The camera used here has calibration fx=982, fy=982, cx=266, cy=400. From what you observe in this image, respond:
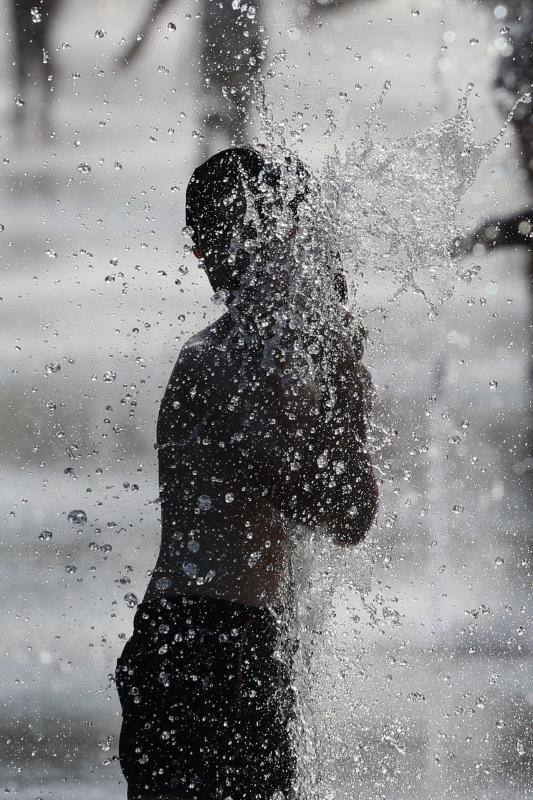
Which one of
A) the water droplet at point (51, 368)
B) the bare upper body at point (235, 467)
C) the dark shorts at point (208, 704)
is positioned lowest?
the dark shorts at point (208, 704)

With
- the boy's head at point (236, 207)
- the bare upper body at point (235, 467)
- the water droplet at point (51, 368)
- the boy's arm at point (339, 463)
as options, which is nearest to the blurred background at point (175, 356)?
the water droplet at point (51, 368)

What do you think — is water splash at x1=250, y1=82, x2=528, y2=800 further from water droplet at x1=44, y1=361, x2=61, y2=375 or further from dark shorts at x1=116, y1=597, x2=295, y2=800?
water droplet at x1=44, y1=361, x2=61, y2=375

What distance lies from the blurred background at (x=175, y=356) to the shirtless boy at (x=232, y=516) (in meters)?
2.23

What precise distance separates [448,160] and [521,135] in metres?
1.86

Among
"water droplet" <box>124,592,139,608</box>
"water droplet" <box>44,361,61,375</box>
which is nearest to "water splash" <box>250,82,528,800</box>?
"water droplet" <box>124,592,139,608</box>

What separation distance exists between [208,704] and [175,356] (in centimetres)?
307

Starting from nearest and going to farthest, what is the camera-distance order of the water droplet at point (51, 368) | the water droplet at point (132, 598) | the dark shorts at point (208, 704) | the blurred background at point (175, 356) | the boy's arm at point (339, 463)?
1. the dark shorts at point (208, 704)
2. the boy's arm at point (339, 463)
3. the water droplet at point (132, 598)
4. the blurred background at point (175, 356)
5. the water droplet at point (51, 368)

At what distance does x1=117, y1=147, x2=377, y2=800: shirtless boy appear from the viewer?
146cm

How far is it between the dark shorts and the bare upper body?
0.13 feet

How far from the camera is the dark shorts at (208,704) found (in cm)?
146

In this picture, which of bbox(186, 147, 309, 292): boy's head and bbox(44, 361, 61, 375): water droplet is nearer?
bbox(186, 147, 309, 292): boy's head

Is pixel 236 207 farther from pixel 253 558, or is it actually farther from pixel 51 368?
pixel 51 368

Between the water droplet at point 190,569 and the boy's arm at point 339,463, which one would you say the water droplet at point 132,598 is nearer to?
the water droplet at point 190,569

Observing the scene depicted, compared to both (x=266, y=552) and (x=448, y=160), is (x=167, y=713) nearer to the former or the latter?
(x=266, y=552)
